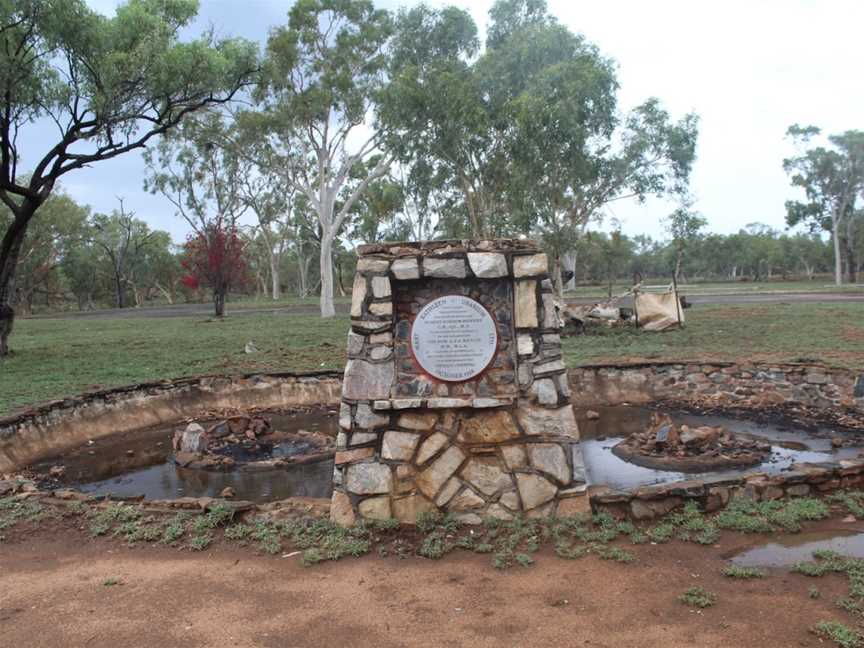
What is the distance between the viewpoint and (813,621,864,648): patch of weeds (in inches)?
117

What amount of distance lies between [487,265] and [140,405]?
24.1 feet

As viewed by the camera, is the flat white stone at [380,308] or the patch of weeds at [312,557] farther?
the flat white stone at [380,308]

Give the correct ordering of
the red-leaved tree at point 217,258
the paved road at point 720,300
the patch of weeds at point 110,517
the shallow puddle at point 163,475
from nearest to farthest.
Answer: the patch of weeds at point 110,517 < the shallow puddle at point 163,475 < the paved road at point 720,300 < the red-leaved tree at point 217,258

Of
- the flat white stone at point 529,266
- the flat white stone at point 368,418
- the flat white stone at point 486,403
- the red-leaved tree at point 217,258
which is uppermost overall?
the red-leaved tree at point 217,258

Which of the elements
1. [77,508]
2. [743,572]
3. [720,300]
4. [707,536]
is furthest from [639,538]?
[720,300]

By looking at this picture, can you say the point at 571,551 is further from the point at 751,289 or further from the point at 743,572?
the point at 751,289

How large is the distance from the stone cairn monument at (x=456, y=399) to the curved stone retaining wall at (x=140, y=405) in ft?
17.3

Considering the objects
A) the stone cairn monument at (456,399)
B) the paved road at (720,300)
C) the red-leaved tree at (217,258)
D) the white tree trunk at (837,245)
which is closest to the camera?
the stone cairn monument at (456,399)

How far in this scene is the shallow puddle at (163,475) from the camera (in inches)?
256

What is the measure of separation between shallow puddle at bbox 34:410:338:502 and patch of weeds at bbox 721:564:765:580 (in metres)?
3.67

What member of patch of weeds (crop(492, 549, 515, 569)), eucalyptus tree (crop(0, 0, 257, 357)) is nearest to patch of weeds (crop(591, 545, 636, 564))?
patch of weeds (crop(492, 549, 515, 569))

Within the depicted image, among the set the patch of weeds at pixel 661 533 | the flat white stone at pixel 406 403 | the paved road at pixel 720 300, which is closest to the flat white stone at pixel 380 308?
the flat white stone at pixel 406 403

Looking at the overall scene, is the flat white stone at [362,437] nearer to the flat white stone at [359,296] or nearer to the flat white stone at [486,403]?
the flat white stone at [486,403]

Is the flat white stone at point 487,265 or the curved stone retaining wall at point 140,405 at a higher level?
the flat white stone at point 487,265
